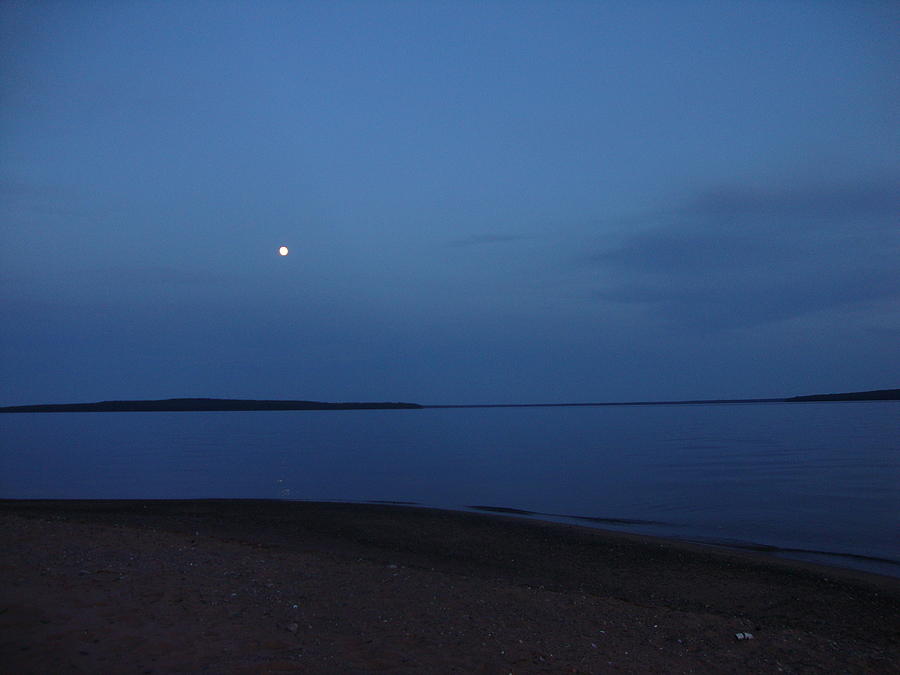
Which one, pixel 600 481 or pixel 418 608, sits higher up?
pixel 418 608

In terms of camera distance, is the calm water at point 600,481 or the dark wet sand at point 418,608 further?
the calm water at point 600,481

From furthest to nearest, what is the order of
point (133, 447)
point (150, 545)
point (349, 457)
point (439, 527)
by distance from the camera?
point (133, 447) < point (349, 457) < point (439, 527) < point (150, 545)

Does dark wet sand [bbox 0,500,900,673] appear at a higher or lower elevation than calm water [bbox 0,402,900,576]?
higher

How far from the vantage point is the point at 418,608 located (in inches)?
348

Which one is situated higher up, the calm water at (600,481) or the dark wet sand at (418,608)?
the dark wet sand at (418,608)

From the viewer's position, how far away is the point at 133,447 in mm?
59969

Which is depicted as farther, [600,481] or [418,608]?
[600,481]

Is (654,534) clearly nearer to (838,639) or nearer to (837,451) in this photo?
(838,639)

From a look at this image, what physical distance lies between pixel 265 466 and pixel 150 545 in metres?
30.1

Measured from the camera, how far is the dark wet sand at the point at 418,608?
22.4ft

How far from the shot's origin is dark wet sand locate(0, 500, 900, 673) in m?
6.84

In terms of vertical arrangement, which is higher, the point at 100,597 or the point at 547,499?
the point at 100,597

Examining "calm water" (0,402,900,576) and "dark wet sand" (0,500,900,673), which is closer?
"dark wet sand" (0,500,900,673)

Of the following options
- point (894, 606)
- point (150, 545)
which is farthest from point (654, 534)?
point (150, 545)
